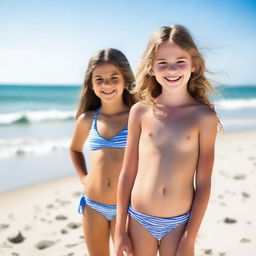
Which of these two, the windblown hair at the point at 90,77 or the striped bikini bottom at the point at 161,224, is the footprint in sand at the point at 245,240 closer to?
the windblown hair at the point at 90,77

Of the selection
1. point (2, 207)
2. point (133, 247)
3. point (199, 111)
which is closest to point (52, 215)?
point (2, 207)

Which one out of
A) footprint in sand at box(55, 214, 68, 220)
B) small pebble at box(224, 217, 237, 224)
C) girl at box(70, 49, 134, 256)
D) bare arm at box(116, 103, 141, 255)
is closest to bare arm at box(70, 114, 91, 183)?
girl at box(70, 49, 134, 256)

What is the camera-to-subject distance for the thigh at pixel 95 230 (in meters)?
2.77

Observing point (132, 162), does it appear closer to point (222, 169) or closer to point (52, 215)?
point (52, 215)

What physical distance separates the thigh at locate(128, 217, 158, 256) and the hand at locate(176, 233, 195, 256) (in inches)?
5.7

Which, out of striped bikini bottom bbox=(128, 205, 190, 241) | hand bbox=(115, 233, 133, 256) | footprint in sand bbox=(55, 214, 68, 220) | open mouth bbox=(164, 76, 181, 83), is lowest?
footprint in sand bbox=(55, 214, 68, 220)

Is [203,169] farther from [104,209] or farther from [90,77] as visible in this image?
[90,77]

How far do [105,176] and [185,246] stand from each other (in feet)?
2.94

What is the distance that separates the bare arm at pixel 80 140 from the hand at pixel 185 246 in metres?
1.27

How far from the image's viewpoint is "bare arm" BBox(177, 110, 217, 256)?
207 cm

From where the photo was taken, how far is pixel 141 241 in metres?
2.14

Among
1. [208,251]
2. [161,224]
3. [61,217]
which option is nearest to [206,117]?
[161,224]

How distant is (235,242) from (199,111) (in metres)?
2.23

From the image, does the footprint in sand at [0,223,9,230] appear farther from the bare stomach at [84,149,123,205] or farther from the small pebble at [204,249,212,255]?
the small pebble at [204,249,212,255]
